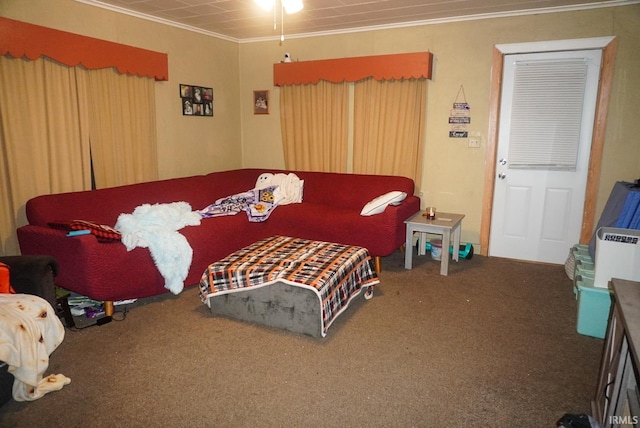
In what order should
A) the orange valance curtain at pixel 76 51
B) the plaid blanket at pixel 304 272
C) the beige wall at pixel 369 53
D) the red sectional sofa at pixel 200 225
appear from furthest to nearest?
the beige wall at pixel 369 53, the orange valance curtain at pixel 76 51, the red sectional sofa at pixel 200 225, the plaid blanket at pixel 304 272

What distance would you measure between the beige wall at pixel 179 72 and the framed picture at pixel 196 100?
62 millimetres

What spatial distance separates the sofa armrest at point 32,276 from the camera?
235 cm

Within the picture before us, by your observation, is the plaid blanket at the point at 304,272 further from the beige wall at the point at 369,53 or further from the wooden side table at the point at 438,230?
the beige wall at the point at 369,53

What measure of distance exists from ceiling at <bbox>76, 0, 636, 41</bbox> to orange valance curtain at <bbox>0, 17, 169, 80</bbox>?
391 mm

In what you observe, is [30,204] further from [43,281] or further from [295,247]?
[295,247]

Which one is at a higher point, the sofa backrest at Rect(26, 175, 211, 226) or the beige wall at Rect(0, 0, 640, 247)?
the beige wall at Rect(0, 0, 640, 247)

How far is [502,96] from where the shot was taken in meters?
4.12

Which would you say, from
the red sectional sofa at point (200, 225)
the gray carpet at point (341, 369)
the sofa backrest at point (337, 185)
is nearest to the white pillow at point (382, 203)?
the red sectional sofa at point (200, 225)

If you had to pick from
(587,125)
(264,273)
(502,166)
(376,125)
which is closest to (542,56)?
(587,125)

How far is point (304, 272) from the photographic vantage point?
107 inches

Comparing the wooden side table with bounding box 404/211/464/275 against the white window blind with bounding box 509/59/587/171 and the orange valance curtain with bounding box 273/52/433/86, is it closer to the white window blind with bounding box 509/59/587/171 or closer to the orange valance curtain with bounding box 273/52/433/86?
the white window blind with bounding box 509/59/587/171

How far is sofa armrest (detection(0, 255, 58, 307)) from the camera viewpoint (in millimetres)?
2348

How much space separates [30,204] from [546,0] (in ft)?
14.8

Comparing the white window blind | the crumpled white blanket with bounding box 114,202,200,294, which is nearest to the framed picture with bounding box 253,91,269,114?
the crumpled white blanket with bounding box 114,202,200,294
